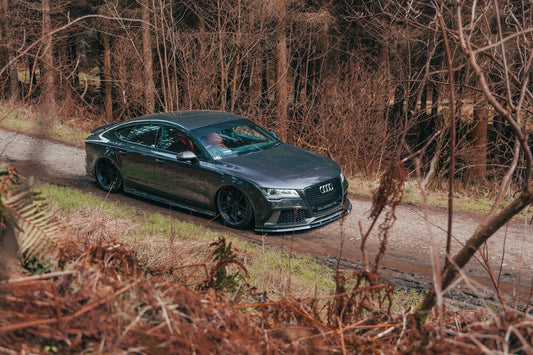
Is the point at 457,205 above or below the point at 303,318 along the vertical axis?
below

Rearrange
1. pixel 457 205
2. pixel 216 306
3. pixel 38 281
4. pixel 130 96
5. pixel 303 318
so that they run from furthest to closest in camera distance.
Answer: pixel 130 96
pixel 457 205
pixel 303 318
pixel 216 306
pixel 38 281

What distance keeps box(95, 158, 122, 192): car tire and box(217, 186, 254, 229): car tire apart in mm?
2620

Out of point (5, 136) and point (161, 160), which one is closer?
point (161, 160)

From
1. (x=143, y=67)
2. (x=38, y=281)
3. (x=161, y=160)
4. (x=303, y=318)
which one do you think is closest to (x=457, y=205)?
(x=161, y=160)

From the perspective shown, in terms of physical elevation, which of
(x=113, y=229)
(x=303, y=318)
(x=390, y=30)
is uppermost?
(x=390, y=30)

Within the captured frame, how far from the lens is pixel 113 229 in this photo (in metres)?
6.59

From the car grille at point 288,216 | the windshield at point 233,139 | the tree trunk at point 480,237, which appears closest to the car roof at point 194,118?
the windshield at point 233,139

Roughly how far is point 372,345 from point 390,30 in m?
19.4

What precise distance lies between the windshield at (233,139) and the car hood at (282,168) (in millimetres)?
208

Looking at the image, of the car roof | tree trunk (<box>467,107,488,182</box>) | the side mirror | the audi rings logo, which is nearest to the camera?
the audi rings logo

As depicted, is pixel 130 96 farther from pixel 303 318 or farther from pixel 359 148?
pixel 303 318

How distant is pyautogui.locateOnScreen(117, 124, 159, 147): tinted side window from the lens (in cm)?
991

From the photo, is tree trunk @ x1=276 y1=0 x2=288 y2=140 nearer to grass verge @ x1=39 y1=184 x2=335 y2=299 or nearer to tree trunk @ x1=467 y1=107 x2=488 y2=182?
tree trunk @ x1=467 y1=107 x2=488 y2=182

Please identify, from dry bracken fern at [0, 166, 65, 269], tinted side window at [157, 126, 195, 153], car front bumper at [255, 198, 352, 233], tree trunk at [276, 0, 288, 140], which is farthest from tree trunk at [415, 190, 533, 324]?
tree trunk at [276, 0, 288, 140]
